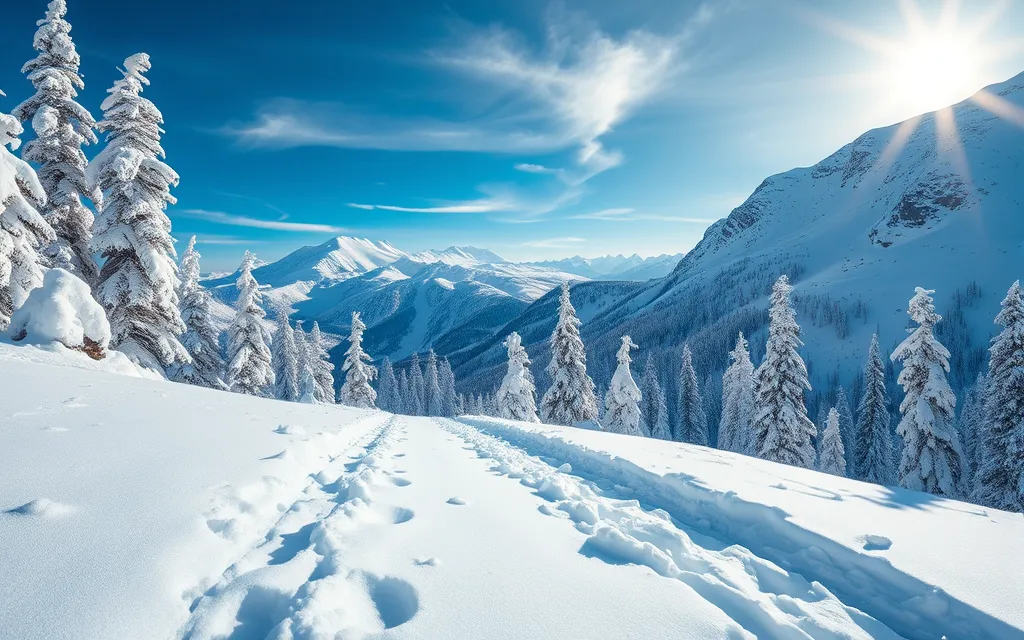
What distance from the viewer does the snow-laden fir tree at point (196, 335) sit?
22656 mm

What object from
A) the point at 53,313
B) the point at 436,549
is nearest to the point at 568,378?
the point at 53,313

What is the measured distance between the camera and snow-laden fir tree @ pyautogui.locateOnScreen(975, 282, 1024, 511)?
1931cm

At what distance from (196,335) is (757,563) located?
92.8ft

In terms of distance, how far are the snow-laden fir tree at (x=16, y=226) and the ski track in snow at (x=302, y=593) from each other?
48.4ft

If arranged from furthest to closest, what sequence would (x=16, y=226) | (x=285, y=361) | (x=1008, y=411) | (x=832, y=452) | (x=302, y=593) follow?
1. (x=285, y=361)
2. (x=832, y=452)
3. (x=1008, y=411)
4. (x=16, y=226)
5. (x=302, y=593)

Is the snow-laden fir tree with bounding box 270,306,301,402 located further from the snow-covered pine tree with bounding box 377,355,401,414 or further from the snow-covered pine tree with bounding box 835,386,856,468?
the snow-covered pine tree with bounding box 835,386,856,468

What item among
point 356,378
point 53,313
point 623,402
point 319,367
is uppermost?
point 53,313

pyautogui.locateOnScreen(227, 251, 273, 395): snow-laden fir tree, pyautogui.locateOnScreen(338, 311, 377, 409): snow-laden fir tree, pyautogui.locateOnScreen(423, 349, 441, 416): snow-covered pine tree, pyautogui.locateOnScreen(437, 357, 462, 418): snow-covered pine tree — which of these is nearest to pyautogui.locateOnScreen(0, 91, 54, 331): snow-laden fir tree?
pyautogui.locateOnScreen(227, 251, 273, 395): snow-laden fir tree

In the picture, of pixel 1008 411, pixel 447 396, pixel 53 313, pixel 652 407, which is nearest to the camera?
pixel 53 313

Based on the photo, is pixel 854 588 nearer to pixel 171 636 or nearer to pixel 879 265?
pixel 171 636

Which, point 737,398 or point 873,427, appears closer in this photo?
point 873,427

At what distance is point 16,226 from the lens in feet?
42.0

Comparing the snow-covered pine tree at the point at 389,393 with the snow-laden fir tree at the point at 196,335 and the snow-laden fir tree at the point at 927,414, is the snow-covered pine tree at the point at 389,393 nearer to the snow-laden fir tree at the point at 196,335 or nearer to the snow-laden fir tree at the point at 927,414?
the snow-laden fir tree at the point at 196,335

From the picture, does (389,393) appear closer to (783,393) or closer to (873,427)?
(783,393)
